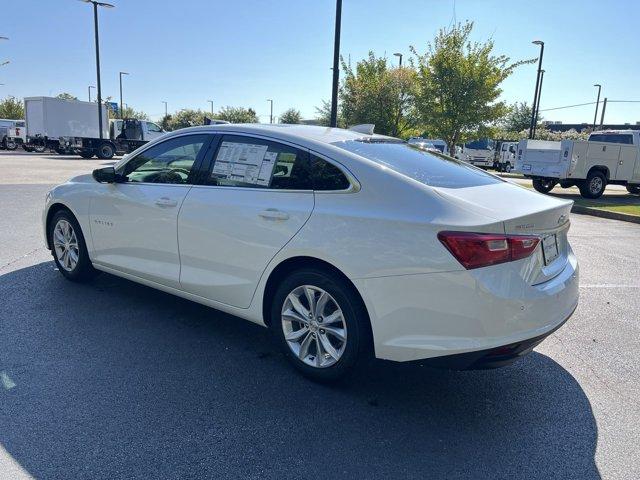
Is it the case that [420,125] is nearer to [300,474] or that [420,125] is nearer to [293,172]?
[293,172]

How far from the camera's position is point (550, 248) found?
120 inches

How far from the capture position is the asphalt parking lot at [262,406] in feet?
8.23

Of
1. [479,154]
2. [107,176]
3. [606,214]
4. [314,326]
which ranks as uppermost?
[479,154]

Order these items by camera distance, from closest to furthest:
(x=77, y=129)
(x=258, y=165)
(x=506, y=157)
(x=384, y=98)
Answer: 1. (x=258, y=165)
2. (x=384, y=98)
3. (x=77, y=129)
4. (x=506, y=157)

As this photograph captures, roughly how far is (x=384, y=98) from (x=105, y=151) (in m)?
17.4

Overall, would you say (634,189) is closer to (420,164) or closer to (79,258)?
(420,164)

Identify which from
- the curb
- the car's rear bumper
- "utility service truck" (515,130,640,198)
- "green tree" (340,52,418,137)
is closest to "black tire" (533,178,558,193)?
"utility service truck" (515,130,640,198)

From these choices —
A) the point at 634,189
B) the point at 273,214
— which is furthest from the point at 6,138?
the point at 273,214

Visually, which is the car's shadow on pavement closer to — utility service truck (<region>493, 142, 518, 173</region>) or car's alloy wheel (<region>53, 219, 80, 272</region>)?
car's alloy wheel (<region>53, 219, 80, 272</region>)

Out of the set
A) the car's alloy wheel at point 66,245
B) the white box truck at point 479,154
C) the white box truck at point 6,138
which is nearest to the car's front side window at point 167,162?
the car's alloy wheel at point 66,245

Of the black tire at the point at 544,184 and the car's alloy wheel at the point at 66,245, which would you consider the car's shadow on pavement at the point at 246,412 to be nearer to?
the car's alloy wheel at the point at 66,245

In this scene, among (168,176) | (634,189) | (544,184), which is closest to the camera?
(168,176)

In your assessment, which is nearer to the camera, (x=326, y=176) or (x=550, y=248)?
(x=550, y=248)

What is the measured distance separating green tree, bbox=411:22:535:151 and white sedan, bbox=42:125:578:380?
610 inches
